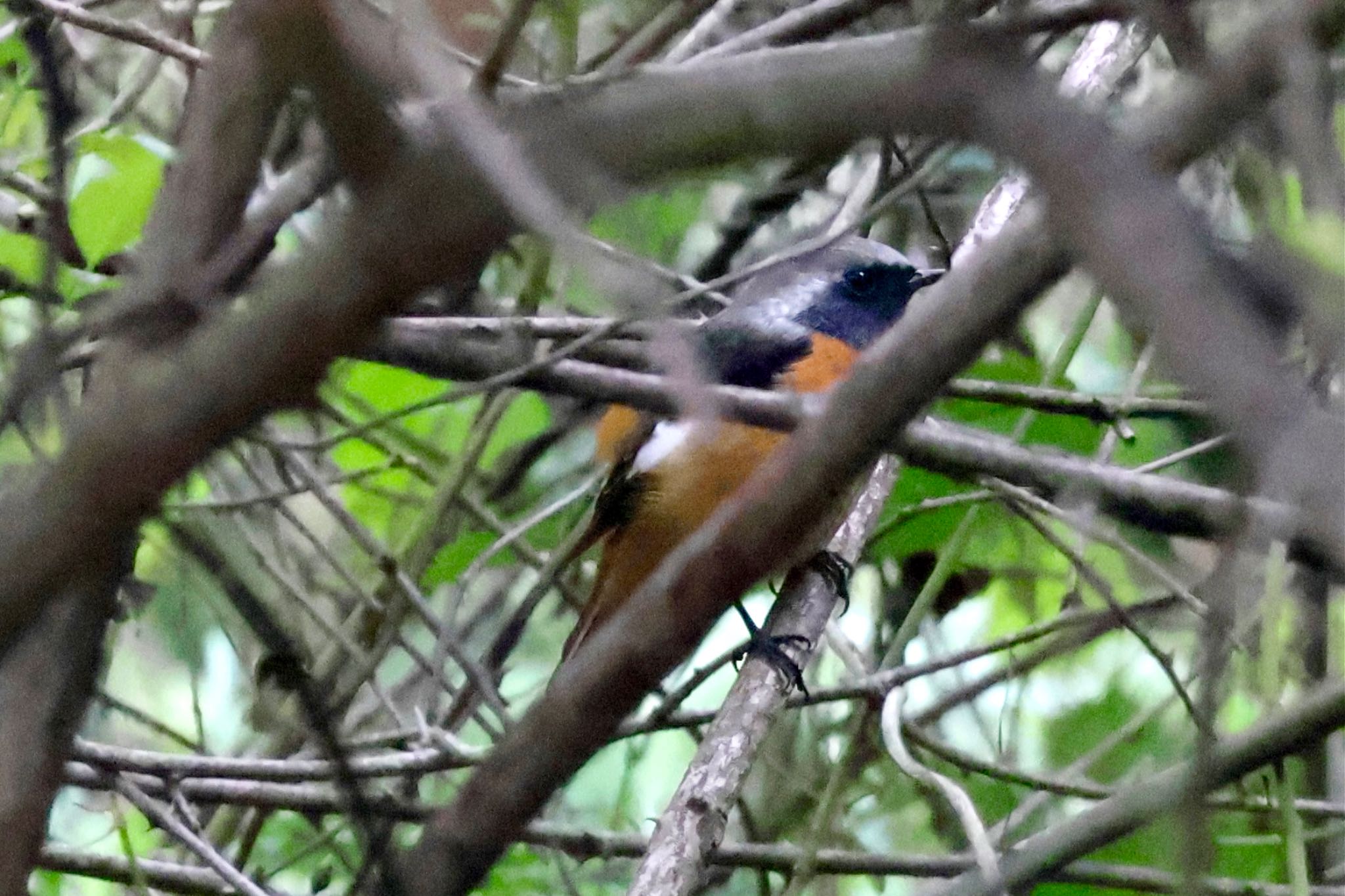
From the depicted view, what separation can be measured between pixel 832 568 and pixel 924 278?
1216 millimetres

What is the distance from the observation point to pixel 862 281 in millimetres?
4488

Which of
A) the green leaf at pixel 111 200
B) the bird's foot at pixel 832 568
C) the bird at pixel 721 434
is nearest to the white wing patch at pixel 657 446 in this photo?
the bird at pixel 721 434

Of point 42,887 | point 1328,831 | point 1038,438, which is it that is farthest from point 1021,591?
point 42,887

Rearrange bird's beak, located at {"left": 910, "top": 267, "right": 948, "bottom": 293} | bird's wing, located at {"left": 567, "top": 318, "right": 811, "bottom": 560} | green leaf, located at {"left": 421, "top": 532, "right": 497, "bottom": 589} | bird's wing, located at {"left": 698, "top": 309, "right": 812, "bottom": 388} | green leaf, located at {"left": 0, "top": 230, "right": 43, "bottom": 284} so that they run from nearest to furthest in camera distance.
→ green leaf, located at {"left": 0, "top": 230, "right": 43, "bottom": 284} → green leaf, located at {"left": 421, "top": 532, "right": 497, "bottom": 589} → bird's wing, located at {"left": 567, "top": 318, "right": 811, "bottom": 560} → bird's wing, located at {"left": 698, "top": 309, "right": 812, "bottom": 388} → bird's beak, located at {"left": 910, "top": 267, "right": 948, "bottom": 293}

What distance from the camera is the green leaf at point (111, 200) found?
2.46 metres

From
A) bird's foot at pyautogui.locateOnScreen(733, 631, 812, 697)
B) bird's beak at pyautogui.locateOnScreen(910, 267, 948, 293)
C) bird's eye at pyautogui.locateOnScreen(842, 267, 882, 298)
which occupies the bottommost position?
bird's foot at pyautogui.locateOnScreen(733, 631, 812, 697)

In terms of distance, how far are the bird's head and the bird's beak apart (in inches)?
0.4

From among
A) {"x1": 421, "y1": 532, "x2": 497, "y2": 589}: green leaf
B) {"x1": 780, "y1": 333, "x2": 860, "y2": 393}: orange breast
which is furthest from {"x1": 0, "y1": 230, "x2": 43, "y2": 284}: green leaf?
{"x1": 780, "y1": 333, "x2": 860, "y2": 393}: orange breast

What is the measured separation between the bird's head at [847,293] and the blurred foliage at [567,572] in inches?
5.0

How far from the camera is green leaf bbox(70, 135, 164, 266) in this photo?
8.06 feet

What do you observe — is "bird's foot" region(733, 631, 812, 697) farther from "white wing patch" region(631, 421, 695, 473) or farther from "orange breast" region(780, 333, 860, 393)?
"orange breast" region(780, 333, 860, 393)

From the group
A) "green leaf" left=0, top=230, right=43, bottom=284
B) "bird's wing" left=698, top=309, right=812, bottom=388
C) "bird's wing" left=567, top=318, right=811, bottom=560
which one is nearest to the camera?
"green leaf" left=0, top=230, right=43, bottom=284

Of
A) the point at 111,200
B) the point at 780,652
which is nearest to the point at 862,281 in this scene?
the point at 780,652

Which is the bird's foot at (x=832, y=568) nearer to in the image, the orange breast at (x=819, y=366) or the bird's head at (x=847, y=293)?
the orange breast at (x=819, y=366)
